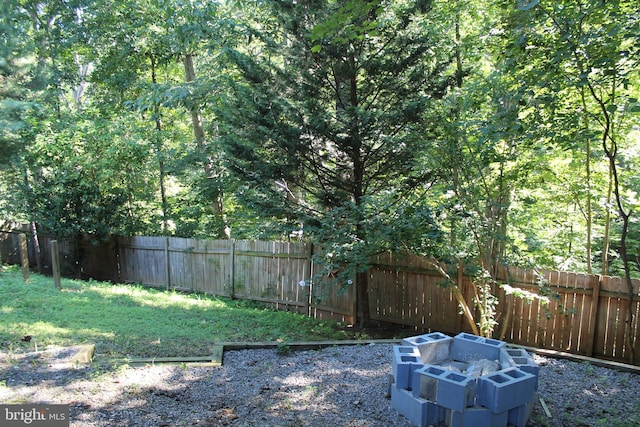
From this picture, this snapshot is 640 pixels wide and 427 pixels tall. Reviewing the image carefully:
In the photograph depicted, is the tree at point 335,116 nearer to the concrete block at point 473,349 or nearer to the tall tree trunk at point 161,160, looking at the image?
the concrete block at point 473,349

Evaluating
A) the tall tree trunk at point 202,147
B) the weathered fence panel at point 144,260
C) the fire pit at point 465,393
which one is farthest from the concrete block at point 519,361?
the weathered fence panel at point 144,260

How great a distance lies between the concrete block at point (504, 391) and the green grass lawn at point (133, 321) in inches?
127

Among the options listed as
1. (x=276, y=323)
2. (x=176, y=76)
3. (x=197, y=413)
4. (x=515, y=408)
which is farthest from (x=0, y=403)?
(x=176, y=76)

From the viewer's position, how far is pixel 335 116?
643 cm

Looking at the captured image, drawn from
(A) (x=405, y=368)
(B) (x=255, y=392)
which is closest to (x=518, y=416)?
(A) (x=405, y=368)

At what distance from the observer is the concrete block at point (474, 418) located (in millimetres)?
2752

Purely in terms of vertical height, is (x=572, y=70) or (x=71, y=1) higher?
(x=71, y=1)

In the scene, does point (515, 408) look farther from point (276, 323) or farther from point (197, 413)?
point (276, 323)

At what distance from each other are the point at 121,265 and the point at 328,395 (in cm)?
1039

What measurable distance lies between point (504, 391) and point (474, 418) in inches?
10.5

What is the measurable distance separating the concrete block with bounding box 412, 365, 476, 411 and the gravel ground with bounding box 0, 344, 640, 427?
0.30 m

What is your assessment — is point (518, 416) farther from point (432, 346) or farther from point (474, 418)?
point (432, 346)

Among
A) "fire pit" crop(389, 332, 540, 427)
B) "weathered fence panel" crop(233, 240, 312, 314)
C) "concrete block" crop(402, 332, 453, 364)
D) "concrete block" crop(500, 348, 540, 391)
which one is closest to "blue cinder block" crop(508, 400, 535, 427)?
"fire pit" crop(389, 332, 540, 427)

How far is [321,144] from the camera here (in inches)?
266
